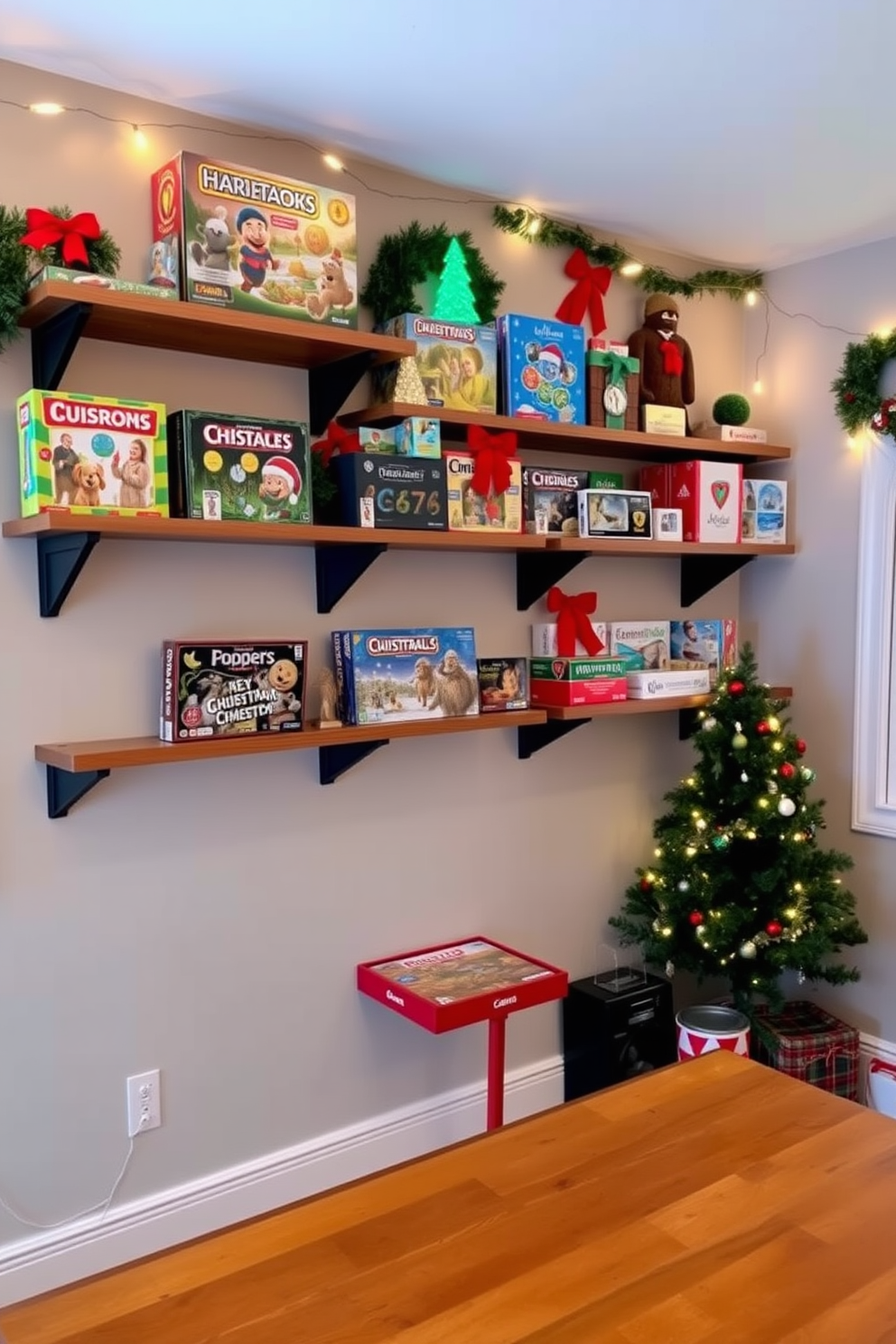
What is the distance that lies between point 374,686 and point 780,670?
1.64m

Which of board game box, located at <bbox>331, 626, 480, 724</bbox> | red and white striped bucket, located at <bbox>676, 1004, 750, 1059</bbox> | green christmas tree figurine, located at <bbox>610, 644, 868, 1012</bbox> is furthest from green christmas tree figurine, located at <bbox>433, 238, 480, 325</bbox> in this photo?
red and white striped bucket, located at <bbox>676, 1004, 750, 1059</bbox>

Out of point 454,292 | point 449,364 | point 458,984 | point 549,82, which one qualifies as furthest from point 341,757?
point 549,82

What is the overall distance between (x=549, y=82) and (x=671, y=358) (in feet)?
3.55

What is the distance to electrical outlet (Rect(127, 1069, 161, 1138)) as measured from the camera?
2348 millimetres

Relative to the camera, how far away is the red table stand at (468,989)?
2445mm

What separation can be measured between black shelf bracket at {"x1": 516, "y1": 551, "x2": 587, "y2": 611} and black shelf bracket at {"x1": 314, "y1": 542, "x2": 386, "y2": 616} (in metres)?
0.56

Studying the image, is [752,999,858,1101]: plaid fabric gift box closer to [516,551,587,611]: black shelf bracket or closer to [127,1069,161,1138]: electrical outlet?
[516,551,587,611]: black shelf bracket

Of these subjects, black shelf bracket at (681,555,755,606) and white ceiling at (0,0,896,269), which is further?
black shelf bracket at (681,555,755,606)

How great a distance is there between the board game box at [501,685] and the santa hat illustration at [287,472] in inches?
27.8

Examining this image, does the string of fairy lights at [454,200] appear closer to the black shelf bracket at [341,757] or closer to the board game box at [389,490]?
the board game box at [389,490]

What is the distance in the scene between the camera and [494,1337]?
3.70 ft

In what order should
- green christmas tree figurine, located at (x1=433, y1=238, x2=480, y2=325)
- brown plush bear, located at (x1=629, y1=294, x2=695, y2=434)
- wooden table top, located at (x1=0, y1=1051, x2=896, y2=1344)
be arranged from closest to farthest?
wooden table top, located at (x1=0, y1=1051, x2=896, y2=1344), green christmas tree figurine, located at (x1=433, y1=238, x2=480, y2=325), brown plush bear, located at (x1=629, y1=294, x2=695, y2=434)

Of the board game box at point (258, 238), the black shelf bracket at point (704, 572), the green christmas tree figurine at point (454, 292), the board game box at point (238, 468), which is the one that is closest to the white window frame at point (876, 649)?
the black shelf bracket at point (704, 572)

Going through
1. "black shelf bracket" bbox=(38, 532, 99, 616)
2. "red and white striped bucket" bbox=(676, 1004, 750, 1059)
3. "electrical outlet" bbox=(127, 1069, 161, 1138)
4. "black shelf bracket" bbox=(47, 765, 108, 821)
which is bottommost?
"red and white striped bucket" bbox=(676, 1004, 750, 1059)
